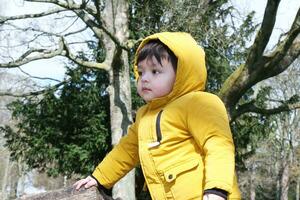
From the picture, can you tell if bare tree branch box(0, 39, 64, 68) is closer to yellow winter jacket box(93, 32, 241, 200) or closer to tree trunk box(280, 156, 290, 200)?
yellow winter jacket box(93, 32, 241, 200)

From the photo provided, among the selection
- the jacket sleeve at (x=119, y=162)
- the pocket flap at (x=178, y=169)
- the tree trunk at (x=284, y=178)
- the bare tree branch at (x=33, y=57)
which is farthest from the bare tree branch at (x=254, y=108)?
the tree trunk at (x=284, y=178)

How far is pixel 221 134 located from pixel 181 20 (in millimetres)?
11890

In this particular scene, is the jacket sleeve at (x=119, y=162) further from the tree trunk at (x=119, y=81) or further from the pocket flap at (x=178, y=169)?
the tree trunk at (x=119, y=81)

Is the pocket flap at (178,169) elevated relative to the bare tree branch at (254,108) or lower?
elevated

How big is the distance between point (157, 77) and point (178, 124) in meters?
0.28

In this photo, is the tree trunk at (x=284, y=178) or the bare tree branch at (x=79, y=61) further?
the tree trunk at (x=284, y=178)

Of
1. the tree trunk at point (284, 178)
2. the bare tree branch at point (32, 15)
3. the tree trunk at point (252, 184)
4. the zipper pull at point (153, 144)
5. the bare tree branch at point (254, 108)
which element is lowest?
the tree trunk at point (252, 184)

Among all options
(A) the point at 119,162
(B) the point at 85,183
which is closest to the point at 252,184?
(A) the point at 119,162

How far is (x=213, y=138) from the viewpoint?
102 inches

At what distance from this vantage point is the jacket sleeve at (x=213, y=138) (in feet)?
8.00

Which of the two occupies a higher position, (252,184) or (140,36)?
(140,36)

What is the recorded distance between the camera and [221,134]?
2572 millimetres

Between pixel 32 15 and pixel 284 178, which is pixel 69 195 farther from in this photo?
pixel 284 178

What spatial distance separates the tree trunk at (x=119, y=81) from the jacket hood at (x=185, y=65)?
35.0ft
